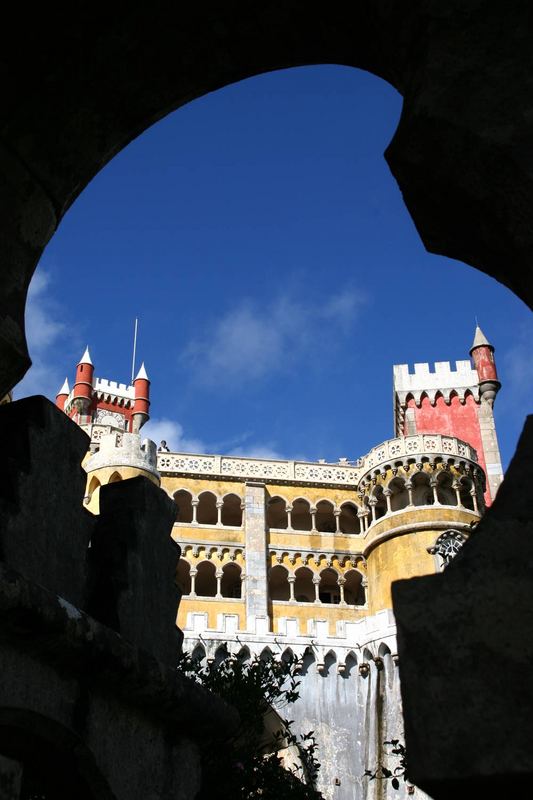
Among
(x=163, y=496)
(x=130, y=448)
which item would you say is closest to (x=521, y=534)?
(x=163, y=496)

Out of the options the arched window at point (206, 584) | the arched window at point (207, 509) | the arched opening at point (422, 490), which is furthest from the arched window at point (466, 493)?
the arched window at point (206, 584)

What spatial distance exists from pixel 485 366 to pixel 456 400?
2819 mm

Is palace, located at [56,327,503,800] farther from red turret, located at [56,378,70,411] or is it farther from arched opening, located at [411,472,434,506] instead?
red turret, located at [56,378,70,411]

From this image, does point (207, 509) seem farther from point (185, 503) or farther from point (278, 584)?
point (278, 584)

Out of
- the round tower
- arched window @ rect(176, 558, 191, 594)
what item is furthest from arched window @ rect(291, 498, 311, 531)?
the round tower

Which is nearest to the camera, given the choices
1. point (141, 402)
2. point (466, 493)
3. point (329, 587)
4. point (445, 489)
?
point (445, 489)

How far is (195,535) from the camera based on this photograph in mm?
39625

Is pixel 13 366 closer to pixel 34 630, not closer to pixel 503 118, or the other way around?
pixel 34 630

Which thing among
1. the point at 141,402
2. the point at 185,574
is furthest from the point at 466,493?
the point at 141,402

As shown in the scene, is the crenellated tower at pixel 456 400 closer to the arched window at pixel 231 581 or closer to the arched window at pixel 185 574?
the arched window at pixel 231 581

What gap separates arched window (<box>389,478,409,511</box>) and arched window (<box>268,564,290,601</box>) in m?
6.10

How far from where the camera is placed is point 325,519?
144ft

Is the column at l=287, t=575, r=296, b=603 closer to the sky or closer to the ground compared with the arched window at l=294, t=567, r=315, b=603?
closer to the ground

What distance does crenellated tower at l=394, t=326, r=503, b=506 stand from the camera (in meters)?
45.1
